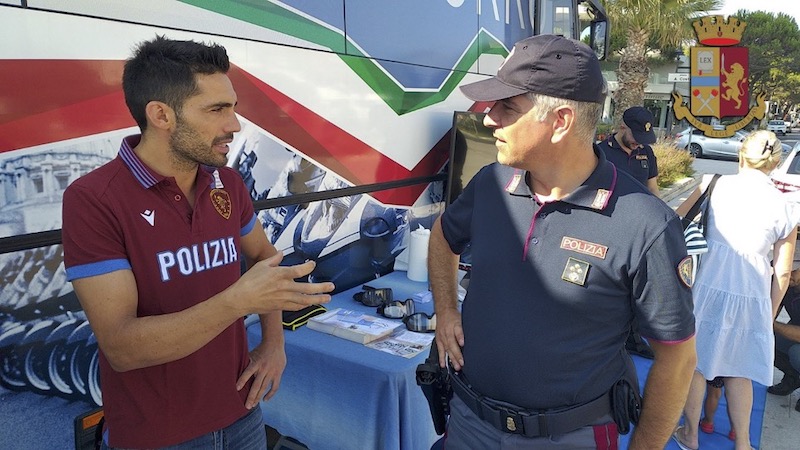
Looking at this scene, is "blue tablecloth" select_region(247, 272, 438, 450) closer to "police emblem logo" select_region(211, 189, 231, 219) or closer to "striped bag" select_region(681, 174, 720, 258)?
"police emblem logo" select_region(211, 189, 231, 219)

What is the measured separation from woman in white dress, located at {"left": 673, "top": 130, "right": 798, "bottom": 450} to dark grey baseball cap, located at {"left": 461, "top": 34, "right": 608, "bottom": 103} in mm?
1798

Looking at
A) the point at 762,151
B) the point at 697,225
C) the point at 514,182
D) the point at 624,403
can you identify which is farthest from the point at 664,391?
the point at 697,225

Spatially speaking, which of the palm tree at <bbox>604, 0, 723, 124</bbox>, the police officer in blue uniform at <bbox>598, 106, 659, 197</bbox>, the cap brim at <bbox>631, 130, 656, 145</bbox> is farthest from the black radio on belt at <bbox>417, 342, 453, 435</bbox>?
the palm tree at <bbox>604, 0, 723, 124</bbox>

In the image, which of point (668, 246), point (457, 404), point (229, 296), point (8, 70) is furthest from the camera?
point (457, 404)

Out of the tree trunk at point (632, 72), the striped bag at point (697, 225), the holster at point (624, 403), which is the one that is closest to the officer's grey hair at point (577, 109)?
the holster at point (624, 403)

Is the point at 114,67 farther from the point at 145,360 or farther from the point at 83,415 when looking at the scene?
the point at 83,415

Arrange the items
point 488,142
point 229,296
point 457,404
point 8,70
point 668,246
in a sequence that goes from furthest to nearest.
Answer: point 488,142 < point 457,404 < point 8,70 < point 668,246 < point 229,296

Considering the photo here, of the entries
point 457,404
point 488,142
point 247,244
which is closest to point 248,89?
point 247,244

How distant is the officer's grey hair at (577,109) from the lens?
148 centimetres

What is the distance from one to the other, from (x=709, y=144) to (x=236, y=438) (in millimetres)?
22348

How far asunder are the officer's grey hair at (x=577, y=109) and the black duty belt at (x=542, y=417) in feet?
2.61

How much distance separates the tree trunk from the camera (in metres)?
16.4

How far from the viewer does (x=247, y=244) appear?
1.80 m

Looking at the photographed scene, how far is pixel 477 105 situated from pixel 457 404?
9.85 feet
